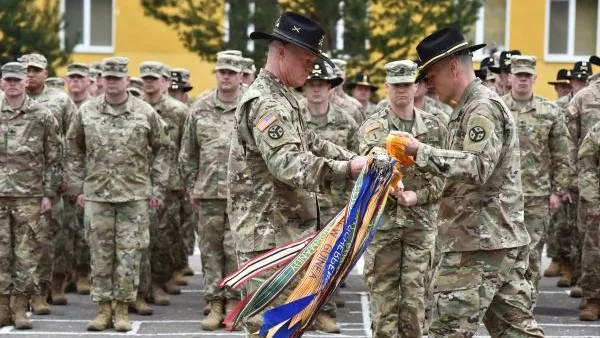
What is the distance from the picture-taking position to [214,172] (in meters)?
13.6

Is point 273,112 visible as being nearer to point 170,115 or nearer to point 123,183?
point 123,183

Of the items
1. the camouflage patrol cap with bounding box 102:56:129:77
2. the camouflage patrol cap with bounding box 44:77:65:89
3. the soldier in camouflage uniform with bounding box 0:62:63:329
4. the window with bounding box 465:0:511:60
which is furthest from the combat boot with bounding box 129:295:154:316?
the window with bounding box 465:0:511:60

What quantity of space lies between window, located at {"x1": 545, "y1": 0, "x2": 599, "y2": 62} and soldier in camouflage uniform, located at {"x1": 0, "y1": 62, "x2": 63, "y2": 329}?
20391 millimetres

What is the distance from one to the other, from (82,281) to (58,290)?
3.17ft

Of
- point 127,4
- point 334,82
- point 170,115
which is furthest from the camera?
point 127,4

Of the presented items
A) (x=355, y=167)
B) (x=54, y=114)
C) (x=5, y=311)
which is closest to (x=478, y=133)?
(x=355, y=167)

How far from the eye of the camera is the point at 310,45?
8.36 m

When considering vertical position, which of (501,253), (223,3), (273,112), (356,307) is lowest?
(356,307)

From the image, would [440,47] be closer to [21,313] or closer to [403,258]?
[403,258]

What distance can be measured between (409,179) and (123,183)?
328cm

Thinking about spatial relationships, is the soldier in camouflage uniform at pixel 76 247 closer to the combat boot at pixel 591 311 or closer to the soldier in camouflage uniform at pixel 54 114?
the soldier in camouflage uniform at pixel 54 114

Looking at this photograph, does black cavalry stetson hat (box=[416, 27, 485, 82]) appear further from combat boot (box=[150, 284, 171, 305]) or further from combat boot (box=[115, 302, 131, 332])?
combat boot (box=[150, 284, 171, 305])

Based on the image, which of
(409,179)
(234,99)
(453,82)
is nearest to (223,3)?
(234,99)

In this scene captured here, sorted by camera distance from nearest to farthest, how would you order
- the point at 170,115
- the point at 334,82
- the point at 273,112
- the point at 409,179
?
the point at 273,112, the point at 409,179, the point at 334,82, the point at 170,115
